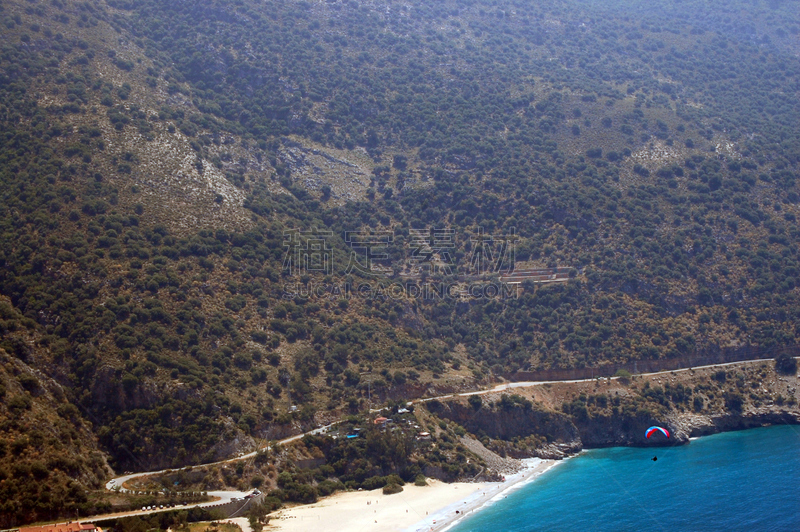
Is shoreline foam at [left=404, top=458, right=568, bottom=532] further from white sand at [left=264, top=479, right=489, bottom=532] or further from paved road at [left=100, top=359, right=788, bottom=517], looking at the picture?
paved road at [left=100, top=359, right=788, bottom=517]

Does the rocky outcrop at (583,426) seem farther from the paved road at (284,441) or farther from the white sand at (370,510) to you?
the white sand at (370,510)

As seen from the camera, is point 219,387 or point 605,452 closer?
point 219,387

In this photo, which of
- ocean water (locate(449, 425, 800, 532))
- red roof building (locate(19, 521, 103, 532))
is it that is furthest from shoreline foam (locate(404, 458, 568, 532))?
red roof building (locate(19, 521, 103, 532))

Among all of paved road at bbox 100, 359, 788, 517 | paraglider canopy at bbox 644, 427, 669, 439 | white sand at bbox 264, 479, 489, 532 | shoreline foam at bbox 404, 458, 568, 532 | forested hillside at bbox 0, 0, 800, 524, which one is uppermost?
forested hillside at bbox 0, 0, 800, 524

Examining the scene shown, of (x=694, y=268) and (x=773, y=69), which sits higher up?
(x=773, y=69)

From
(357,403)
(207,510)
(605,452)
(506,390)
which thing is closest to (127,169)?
(357,403)

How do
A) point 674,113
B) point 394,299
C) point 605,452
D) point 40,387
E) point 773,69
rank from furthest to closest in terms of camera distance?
point 773,69
point 674,113
point 394,299
point 605,452
point 40,387

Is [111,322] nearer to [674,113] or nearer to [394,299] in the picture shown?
[394,299]
